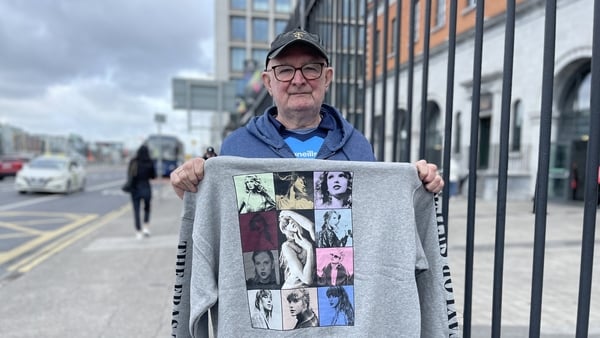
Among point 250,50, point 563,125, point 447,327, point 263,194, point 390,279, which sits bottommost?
point 447,327

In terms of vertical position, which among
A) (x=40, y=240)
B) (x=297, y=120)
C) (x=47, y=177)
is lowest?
(x=40, y=240)

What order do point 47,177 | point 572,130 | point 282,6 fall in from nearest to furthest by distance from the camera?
point 572,130
point 47,177
point 282,6

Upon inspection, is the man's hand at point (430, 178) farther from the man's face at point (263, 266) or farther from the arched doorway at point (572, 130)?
the arched doorway at point (572, 130)

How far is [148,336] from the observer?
3334 millimetres

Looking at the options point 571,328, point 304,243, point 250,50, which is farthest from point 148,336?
point 250,50

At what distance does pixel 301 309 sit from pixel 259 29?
54840mm

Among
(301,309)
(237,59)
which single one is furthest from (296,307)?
(237,59)

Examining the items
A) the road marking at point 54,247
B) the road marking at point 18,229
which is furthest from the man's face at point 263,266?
the road marking at point 18,229

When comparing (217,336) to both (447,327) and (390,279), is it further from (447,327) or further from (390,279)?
(447,327)

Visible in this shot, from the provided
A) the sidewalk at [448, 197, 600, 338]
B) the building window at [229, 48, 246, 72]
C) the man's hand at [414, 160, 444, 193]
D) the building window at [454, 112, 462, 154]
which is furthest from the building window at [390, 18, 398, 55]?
the building window at [229, 48, 246, 72]

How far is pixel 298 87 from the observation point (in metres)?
1.60

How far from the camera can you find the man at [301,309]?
4.68ft

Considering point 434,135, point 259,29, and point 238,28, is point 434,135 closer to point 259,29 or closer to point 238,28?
point 259,29

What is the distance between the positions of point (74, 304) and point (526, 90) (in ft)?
48.2
